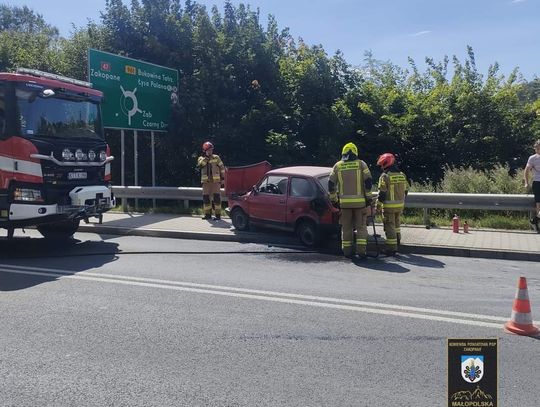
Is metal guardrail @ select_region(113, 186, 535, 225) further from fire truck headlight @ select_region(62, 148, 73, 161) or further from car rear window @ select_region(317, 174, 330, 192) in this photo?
fire truck headlight @ select_region(62, 148, 73, 161)

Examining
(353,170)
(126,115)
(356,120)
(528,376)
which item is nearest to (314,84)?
(356,120)

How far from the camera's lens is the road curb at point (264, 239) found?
397 inches

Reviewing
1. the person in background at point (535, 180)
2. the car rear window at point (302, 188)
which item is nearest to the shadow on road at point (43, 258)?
the car rear window at point (302, 188)

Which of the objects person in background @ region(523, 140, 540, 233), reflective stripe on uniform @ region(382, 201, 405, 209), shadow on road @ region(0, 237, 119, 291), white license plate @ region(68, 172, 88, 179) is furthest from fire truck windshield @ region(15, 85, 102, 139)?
person in background @ region(523, 140, 540, 233)

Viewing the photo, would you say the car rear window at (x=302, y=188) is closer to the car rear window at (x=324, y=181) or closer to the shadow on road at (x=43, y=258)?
the car rear window at (x=324, y=181)

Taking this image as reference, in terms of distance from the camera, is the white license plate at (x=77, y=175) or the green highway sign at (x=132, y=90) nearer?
the white license plate at (x=77, y=175)

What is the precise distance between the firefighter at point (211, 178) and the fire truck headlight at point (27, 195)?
4982 millimetres

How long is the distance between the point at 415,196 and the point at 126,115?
27.4ft

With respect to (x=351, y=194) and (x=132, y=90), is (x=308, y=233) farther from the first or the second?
(x=132, y=90)

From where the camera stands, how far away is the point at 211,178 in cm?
1441

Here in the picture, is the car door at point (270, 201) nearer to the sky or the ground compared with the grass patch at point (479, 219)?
nearer to the sky

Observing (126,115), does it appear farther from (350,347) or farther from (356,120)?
(350,347)

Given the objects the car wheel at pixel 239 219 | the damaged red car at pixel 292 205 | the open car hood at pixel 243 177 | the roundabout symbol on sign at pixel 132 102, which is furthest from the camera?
the roundabout symbol on sign at pixel 132 102

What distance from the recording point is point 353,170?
9945mm
